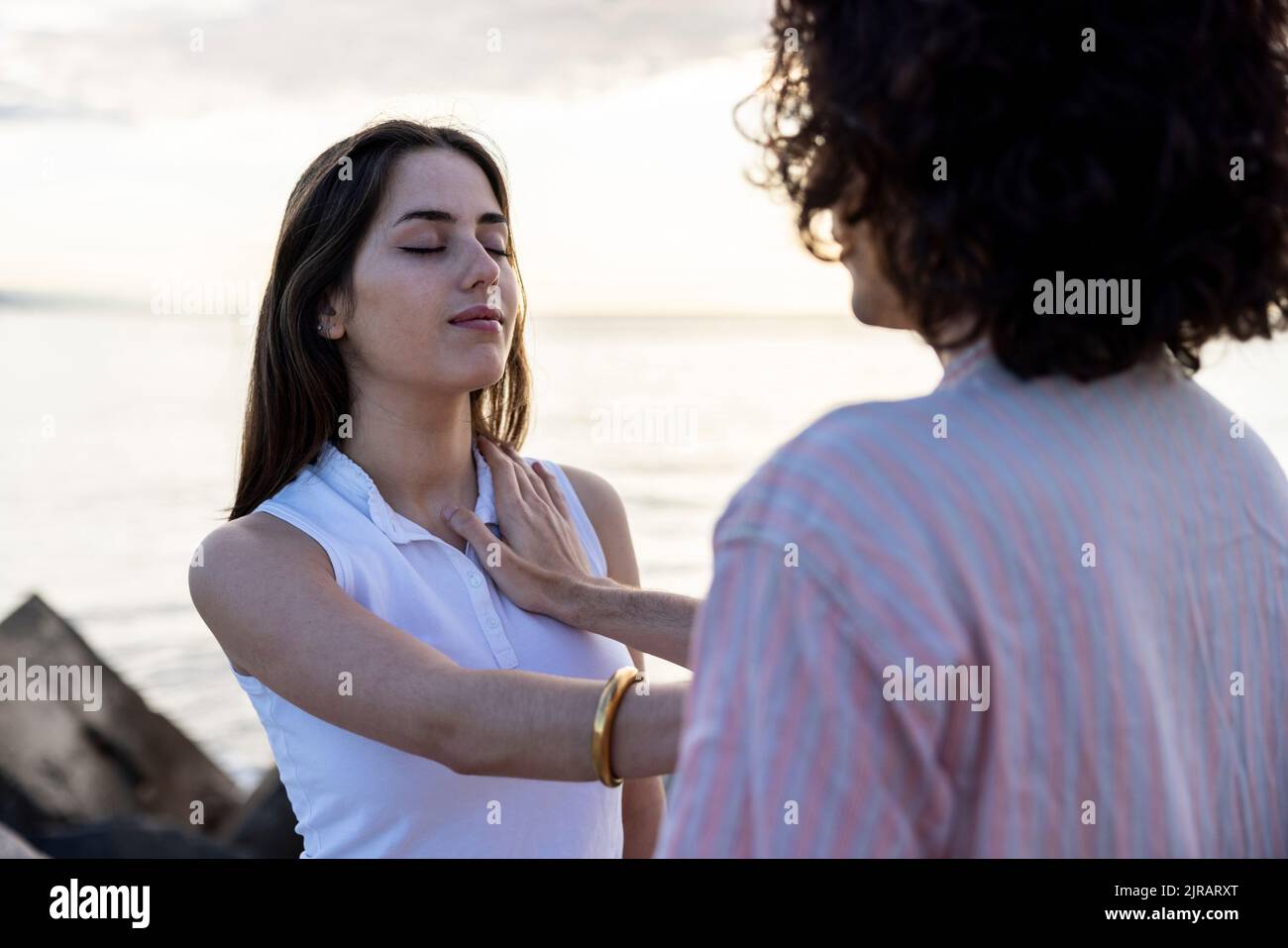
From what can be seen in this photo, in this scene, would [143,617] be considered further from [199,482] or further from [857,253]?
[857,253]

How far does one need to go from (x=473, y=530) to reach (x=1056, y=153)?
5.76 feet

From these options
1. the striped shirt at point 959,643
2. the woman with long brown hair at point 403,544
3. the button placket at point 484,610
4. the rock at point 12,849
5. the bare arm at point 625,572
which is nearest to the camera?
the striped shirt at point 959,643

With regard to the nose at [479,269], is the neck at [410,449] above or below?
below

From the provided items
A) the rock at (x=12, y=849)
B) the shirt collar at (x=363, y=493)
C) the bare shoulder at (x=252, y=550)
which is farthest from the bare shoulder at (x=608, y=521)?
the rock at (x=12, y=849)

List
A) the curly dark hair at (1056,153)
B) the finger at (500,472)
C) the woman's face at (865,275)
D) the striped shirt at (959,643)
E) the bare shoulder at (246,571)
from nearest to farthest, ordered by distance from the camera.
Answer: the striped shirt at (959,643)
the curly dark hair at (1056,153)
the woman's face at (865,275)
the bare shoulder at (246,571)
the finger at (500,472)

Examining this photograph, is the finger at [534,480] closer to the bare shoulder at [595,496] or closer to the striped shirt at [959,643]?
the bare shoulder at [595,496]

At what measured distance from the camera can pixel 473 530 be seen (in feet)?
8.54

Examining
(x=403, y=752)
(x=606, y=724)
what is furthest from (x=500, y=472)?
(x=606, y=724)

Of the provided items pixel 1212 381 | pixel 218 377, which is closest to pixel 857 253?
pixel 1212 381

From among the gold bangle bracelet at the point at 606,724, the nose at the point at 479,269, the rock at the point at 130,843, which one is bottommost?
the rock at the point at 130,843

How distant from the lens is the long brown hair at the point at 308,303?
2.64 metres

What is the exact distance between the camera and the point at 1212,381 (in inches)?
571

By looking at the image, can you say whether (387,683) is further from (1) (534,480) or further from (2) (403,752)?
(1) (534,480)
